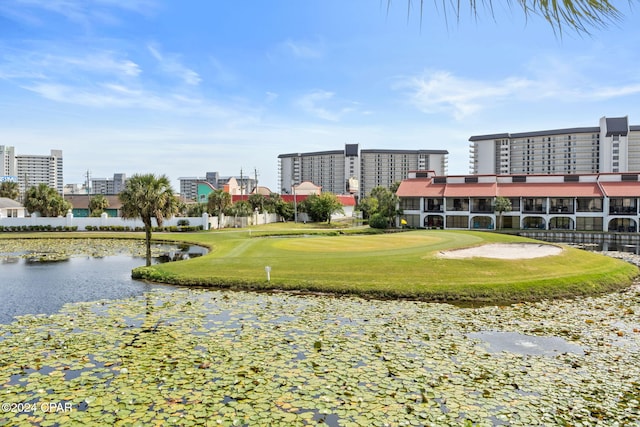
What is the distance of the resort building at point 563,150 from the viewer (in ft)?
432

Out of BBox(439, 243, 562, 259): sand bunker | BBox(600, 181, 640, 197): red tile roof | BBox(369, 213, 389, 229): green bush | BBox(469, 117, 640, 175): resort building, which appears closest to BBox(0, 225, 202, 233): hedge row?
BBox(369, 213, 389, 229): green bush

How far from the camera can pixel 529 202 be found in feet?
223

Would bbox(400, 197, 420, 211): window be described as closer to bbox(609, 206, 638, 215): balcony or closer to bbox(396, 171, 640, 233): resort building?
bbox(396, 171, 640, 233): resort building

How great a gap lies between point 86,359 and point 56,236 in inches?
1949

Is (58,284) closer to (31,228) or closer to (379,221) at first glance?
(31,228)

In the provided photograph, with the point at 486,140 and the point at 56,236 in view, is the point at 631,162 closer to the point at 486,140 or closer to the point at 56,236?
the point at 486,140

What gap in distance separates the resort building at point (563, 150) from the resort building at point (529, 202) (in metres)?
76.9

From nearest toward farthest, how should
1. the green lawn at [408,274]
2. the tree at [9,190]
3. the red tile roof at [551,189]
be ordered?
the green lawn at [408,274], the red tile roof at [551,189], the tree at [9,190]

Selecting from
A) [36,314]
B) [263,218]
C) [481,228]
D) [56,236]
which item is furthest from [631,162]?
[36,314]

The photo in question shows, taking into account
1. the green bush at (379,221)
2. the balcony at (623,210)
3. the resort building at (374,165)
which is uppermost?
the resort building at (374,165)

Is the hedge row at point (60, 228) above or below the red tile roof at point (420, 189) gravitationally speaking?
below

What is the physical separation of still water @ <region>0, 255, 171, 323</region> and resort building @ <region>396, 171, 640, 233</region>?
4888 centimetres

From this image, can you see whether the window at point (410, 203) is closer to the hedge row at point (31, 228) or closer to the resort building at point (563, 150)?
the hedge row at point (31, 228)

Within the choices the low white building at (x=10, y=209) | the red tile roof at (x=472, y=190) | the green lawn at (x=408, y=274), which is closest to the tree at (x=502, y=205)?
the red tile roof at (x=472, y=190)
